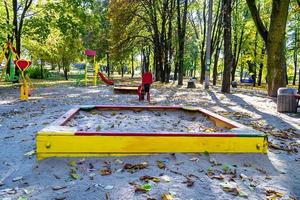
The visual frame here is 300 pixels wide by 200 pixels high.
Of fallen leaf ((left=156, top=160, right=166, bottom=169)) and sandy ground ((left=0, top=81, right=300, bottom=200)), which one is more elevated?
fallen leaf ((left=156, top=160, right=166, bottom=169))

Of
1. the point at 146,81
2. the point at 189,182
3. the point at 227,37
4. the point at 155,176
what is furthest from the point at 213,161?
the point at 227,37

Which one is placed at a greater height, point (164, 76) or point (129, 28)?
point (129, 28)

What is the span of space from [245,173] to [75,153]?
2.21 meters

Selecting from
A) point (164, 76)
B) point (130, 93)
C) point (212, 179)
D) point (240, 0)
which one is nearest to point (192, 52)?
point (240, 0)

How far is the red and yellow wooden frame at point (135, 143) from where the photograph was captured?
14.7 feet

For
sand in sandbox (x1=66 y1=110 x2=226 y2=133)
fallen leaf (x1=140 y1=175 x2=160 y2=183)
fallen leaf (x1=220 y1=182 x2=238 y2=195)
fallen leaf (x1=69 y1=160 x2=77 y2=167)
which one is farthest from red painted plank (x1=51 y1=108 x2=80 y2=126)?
fallen leaf (x1=220 y1=182 x2=238 y2=195)

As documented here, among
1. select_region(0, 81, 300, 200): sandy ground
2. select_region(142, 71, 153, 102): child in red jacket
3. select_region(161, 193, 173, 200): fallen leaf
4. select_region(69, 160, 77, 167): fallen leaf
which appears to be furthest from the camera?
select_region(142, 71, 153, 102): child in red jacket

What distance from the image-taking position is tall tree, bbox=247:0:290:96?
13922 millimetres

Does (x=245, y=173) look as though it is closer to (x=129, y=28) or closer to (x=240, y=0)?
(x=129, y=28)

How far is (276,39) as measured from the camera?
46.2ft

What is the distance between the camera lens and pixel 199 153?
4.72 meters

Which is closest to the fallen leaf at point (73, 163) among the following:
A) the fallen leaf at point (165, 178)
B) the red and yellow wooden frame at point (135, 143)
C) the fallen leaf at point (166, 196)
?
the red and yellow wooden frame at point (135, 143)

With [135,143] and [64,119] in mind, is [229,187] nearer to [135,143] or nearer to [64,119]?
[135,143]

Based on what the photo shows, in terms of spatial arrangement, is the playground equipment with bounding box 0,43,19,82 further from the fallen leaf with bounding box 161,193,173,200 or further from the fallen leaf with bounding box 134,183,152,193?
the fallen leaf with bounding box 161,193,173,200
